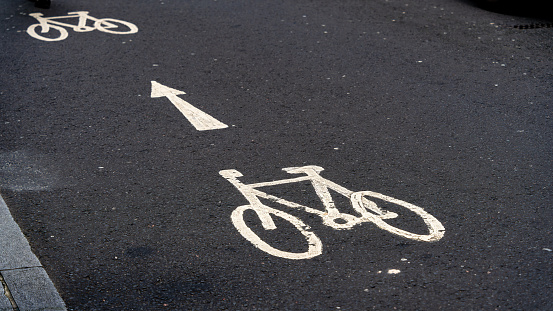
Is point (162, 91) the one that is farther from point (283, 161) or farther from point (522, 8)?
point (522, 8)

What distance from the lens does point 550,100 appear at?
669 cm

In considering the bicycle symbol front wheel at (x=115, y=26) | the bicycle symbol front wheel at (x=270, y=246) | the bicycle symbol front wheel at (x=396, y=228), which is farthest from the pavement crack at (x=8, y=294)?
the bicycle symbol front wheel at (x=115, y=26)

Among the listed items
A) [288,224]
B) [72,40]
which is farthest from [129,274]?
[72,40]

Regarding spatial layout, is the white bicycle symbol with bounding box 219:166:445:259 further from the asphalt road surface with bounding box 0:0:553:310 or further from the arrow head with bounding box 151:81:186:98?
the arrow head with bounding box 151:81:186:98

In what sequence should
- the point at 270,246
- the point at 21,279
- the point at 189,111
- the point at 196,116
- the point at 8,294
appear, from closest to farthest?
the point at 8,294
the point at 21,279
the point at 270,246
the point at 196,116
the point at 189,111

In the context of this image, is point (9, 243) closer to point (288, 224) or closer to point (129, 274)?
point (129, 274)

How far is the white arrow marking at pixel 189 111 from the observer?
20.0ft

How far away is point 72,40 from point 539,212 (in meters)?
6.44

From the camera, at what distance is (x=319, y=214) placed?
14.9ft

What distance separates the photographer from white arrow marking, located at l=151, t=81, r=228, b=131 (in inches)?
239

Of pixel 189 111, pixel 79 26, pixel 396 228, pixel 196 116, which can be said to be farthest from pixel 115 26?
pixel 396 228

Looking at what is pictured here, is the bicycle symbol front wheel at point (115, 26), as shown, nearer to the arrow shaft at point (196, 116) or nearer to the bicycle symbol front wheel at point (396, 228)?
the arrow shaft at point (196, 116)

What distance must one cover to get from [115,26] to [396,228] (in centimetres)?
629

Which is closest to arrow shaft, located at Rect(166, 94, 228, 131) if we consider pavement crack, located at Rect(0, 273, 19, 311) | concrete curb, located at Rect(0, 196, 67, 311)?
concrete curb, located at Rect(0, 196, 67, 311)
